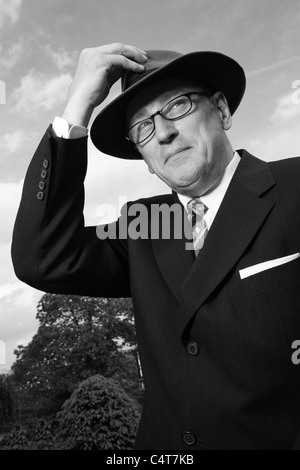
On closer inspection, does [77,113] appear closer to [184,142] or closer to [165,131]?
[165,131]

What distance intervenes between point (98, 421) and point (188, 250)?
11059 mm

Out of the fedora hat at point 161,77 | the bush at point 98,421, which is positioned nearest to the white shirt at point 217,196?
the fedora hat at point 161,77

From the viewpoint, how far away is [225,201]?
2562 mm

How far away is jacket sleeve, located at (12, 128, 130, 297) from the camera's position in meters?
2.61

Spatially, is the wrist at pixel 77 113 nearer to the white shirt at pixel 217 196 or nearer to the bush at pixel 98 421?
the white shirt at pixel 217 196

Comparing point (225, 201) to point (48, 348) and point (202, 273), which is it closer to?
point (202, 273)

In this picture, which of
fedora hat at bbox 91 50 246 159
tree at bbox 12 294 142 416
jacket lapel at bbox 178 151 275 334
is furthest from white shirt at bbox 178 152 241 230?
tree at bbox 12 294 142 416

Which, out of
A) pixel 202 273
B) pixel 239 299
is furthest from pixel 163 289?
pixel 239 299

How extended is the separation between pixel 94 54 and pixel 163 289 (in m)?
1.50

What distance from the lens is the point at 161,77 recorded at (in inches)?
110

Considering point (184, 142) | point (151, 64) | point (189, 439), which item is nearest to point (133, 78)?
point (151, 64)

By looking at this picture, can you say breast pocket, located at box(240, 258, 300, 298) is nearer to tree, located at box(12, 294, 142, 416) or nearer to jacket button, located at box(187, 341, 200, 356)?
jacket button, located at box(187, 341, 200, 356)

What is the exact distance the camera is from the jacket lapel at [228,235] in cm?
236

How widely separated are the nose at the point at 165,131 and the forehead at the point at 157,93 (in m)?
0.15
